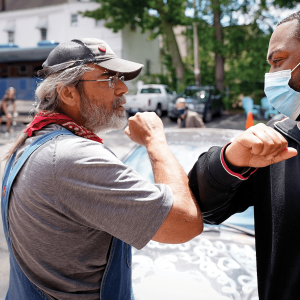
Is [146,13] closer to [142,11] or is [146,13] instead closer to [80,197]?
[142,11]

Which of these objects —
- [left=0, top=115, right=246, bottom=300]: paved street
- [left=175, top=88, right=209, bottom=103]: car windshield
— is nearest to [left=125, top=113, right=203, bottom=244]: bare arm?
[left=0, top=115, right=246, bottom=300]: paved street

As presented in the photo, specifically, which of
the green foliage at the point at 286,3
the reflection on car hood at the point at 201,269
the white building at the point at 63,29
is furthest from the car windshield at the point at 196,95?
the reflection on car hood at the point at 201,269

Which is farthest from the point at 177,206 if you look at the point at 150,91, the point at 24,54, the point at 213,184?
the point at 150,91

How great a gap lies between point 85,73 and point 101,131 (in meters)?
0.30

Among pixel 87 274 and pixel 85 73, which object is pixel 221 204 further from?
pixel 85 73

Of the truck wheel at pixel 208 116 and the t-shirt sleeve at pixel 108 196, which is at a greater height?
the t-shirt sleeve at pixel 108 196

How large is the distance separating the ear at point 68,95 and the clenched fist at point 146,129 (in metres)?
0.26

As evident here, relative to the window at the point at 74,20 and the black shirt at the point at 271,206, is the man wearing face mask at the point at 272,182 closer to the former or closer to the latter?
the black shirt at the point at 271,206

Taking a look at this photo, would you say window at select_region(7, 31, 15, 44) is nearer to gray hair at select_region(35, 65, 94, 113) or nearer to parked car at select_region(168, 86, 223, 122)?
parked car at select_region(168, 86, 223, 122)

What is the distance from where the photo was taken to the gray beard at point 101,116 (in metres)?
1.44

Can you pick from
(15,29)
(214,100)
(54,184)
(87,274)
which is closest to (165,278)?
(87,274)

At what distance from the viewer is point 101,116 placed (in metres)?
1.46

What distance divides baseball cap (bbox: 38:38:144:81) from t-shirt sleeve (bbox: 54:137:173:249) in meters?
0.45

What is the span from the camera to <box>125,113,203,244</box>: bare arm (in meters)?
1.12
